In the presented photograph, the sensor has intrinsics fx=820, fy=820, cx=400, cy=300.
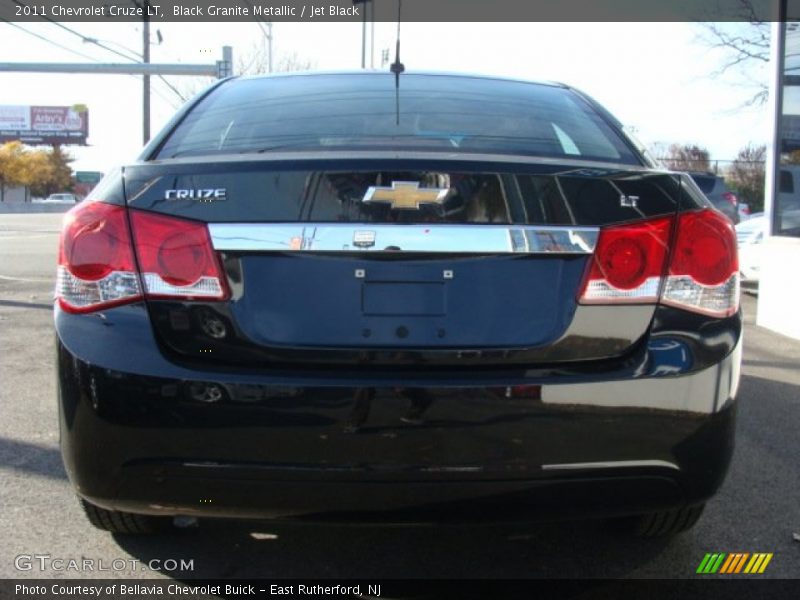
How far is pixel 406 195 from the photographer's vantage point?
218 cm

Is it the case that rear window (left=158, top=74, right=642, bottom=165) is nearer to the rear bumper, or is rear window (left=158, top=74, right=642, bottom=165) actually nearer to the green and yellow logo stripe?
the rear bumper

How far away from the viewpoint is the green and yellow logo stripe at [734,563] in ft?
9.27

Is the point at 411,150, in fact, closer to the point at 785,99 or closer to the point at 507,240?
the point at 507,240

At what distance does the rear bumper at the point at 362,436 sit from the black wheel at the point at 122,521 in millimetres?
545

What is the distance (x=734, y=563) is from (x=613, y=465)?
1.06 metres

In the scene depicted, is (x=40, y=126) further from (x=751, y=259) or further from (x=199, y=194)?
(x=199, y=194)

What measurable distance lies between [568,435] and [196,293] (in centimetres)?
104

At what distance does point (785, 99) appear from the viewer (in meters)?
8.29

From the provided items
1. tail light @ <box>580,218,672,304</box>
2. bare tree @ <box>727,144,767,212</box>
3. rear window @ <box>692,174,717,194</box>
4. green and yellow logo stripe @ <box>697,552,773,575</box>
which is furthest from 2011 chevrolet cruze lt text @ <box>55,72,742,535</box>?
bare tree @ <box>727,144,767,212</box>

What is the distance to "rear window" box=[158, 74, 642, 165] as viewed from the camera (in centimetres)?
256

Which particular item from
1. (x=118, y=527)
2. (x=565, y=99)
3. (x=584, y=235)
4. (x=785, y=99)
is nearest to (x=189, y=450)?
(x=118, y=527)

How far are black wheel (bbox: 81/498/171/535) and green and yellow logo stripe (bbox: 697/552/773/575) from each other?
189 centimetres

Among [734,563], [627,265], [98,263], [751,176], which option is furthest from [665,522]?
Answer: [751,176]

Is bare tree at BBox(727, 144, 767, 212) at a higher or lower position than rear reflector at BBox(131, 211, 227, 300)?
higher
